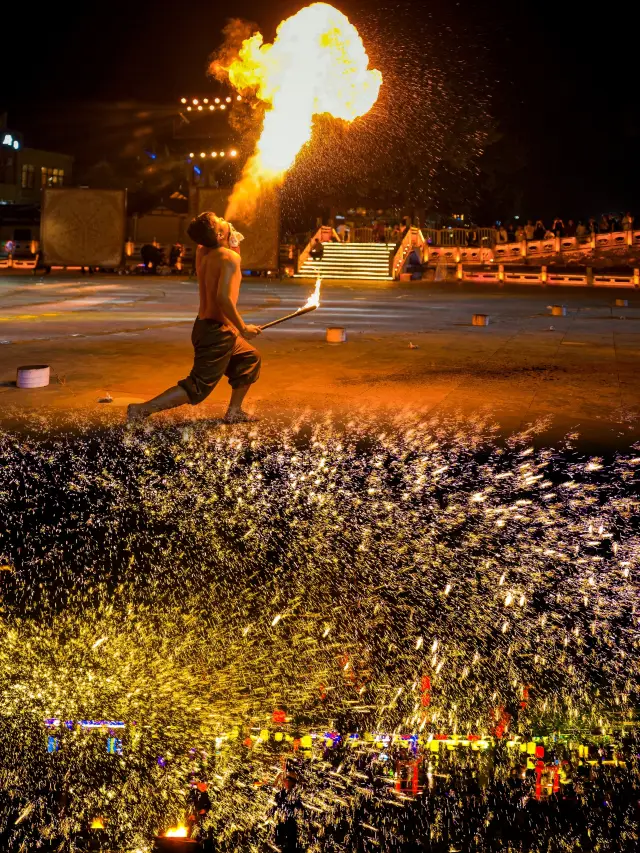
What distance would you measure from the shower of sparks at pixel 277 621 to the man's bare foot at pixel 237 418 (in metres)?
1.47

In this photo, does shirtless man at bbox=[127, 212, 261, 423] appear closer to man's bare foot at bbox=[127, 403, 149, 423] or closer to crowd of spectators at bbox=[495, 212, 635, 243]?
man's bare foot at bbox=[127, 403, 149, 423]

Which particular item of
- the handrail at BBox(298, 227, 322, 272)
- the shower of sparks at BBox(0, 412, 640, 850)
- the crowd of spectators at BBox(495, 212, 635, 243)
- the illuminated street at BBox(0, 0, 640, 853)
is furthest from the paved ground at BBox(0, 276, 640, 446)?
the crowd of spectators at BBox(495, 212, 635, 243)

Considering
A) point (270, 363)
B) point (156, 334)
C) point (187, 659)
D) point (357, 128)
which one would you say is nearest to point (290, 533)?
point (187, 659)

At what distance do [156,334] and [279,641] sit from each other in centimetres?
1134

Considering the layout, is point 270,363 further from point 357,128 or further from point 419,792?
point 357,128

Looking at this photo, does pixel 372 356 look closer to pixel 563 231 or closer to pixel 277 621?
pixel 277 621

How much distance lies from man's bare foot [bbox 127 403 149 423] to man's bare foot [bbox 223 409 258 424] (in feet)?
2.31

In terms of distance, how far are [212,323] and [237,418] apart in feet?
2.88

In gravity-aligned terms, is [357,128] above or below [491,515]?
above

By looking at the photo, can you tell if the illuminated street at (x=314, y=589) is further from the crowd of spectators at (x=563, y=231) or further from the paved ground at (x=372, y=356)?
the crowd of spectators at (x=563, y=231)

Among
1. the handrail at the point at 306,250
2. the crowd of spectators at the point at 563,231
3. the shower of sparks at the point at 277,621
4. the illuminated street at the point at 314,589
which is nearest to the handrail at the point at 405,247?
the handrail at the point at 306,250

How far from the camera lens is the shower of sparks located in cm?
274

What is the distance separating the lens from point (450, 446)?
276 inches

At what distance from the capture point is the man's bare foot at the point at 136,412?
7626 mm
